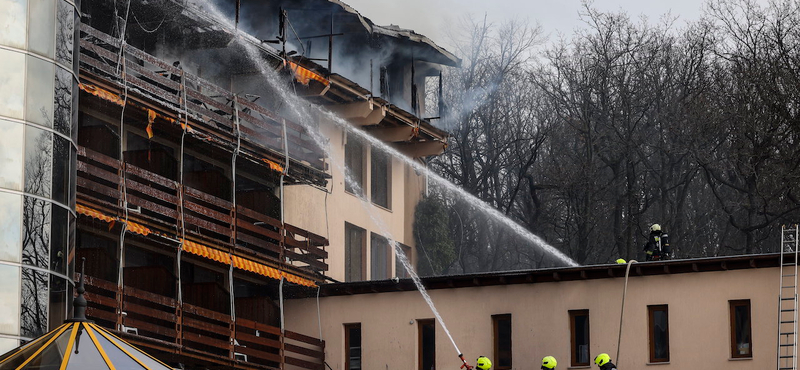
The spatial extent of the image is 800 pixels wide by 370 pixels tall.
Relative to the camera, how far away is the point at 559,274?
126 ft

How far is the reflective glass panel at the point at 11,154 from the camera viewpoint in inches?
1060

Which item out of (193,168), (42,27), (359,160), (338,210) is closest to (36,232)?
(42,27)

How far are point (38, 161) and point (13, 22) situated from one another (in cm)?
247

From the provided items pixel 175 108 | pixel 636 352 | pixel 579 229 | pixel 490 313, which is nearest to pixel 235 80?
pixel 175 108

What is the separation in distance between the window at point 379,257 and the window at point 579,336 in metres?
10.3

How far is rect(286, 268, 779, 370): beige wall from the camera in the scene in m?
36.6

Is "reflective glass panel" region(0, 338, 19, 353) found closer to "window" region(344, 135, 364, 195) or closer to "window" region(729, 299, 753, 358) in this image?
"window" region(729, 299, 753, 358)

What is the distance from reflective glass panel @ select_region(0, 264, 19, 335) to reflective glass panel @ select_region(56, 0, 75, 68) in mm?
4011

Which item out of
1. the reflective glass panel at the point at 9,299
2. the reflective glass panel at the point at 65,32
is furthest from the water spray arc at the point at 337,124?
the reflective glass panel at the point at 9,299

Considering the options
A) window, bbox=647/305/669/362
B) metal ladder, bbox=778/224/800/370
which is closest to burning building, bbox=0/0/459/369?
window, bbox=647/305/669/362

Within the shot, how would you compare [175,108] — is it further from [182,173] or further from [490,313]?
[490,313]

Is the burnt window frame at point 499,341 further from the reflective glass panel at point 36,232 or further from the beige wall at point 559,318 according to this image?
the reflective glass panel at point 36,232

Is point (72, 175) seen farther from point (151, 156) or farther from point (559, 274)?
point (559, 274)

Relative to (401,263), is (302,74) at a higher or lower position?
higher
